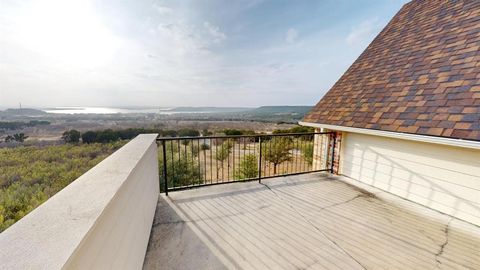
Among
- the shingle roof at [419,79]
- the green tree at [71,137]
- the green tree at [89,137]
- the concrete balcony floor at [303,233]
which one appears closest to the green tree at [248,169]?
the shingle roof at [419,79]

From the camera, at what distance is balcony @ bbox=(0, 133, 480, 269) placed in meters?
0.81

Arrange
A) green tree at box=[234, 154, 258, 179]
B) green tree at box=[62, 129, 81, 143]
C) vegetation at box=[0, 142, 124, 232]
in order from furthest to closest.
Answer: green tree at box=[62, 129, 81, 143] < green tree at box=[234, 154, 258, 179] < vegetation at box=[0, 142, 124, 232]

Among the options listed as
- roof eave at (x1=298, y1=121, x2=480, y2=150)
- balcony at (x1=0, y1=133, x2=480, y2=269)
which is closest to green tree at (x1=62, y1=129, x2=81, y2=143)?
balcony at (x1=0, y1=133, x2=480, y2=269)

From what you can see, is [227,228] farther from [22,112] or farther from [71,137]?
[22,112]

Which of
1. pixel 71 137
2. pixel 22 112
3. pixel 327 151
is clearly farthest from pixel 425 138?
pixel 22 112

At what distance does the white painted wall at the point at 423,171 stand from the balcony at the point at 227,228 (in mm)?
225

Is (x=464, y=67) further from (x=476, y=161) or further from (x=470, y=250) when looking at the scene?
(x=470, y=250)

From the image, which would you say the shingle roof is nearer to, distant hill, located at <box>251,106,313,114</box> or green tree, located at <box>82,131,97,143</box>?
green tree, located at <box>82,131,97,143</box>

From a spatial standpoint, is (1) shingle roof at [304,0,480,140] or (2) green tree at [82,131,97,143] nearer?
(1) shingle roof at [304,0,480,140]

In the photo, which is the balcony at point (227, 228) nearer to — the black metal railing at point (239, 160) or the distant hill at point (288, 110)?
the black metal railing at point (239, 160)

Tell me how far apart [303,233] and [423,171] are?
2.59 m

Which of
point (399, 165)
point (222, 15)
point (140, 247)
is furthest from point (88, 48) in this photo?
point (399, 165)

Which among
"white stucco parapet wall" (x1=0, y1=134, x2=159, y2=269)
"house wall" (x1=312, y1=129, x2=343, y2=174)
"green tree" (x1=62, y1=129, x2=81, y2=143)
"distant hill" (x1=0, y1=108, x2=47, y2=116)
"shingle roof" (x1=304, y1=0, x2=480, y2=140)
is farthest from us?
"distant hill" (x1=0, y1=108, x2=47, y2=116)

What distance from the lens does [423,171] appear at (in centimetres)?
336
